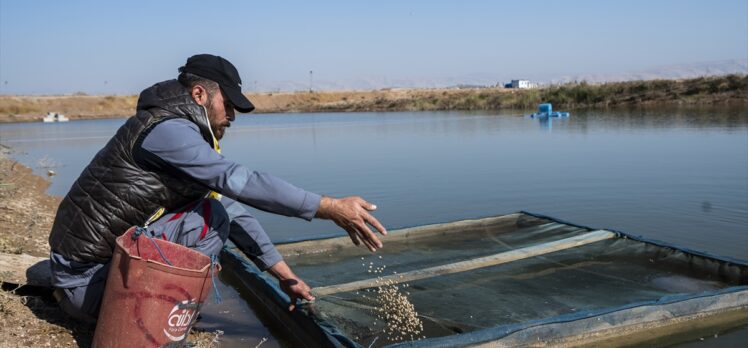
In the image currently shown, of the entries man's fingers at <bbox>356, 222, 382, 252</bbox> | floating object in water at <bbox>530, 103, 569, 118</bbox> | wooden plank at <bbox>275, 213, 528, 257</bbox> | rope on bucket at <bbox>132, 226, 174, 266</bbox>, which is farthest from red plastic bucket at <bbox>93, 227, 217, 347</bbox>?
floating object in water at <bbox>530, 103, 569, 118</bbox>

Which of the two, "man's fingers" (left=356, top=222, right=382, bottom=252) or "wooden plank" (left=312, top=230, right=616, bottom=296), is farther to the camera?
"wooden plank" (left=312, top=230, right=616, bottom=296)

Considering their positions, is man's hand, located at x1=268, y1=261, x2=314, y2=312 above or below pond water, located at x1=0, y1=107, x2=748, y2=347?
above

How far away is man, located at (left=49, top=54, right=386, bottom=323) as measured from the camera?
2424 mm

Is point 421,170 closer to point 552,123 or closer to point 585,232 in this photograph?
point 585,232

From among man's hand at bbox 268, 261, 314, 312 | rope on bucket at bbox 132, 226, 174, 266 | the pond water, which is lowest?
the pond water

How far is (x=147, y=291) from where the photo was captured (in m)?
2.54

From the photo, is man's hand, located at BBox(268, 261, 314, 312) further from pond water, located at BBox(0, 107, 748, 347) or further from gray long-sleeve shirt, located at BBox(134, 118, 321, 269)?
gray long-sleeve shirt, located at BBox(134, 118, 321, 269)

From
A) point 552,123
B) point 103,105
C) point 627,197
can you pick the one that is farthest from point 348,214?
point 103,105

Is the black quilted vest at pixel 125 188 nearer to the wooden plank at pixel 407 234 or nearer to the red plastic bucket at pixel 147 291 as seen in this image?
the red plastic bucket at pixel 147 291

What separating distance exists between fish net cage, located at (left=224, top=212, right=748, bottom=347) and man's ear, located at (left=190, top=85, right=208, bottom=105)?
44.7 inches

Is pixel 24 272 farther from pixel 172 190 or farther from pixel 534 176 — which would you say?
pixel 534 176

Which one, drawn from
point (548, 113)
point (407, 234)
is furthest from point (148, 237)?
point (548, 113)

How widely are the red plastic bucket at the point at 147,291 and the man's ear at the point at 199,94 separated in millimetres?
591

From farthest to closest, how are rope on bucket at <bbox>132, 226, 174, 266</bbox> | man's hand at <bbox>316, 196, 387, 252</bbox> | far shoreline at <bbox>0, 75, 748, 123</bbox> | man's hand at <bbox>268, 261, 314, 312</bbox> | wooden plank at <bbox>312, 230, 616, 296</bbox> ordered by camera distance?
1. far shoreline at <bbox>0, 75, 748, 123</bbox>
2. wooden plank at <bbox>312, 230, 616, 296</bbox>
3. man's hand at <bbox>268, 261, 314, 312</bbox>
4. rope on bucket at <bbox>132, 226, 174, 266</bbox>
5. man's hand at <bbox>316, 196, 387, 252</bbox>
